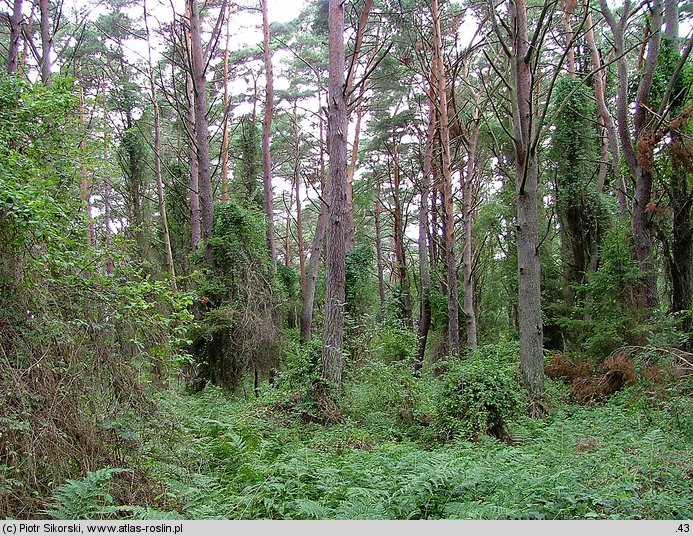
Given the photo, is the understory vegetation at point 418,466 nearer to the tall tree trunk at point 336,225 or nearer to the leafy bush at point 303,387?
the leafy bush at point 303,387

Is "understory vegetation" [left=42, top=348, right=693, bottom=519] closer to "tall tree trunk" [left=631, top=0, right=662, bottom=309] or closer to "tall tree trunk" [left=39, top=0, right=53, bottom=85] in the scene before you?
"tall tree trunk" [left=631, top=0, right=662, bottom=309]

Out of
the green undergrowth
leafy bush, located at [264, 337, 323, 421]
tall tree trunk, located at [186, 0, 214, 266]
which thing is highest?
tall tree trunk, located at [186, 0, 214, 266]

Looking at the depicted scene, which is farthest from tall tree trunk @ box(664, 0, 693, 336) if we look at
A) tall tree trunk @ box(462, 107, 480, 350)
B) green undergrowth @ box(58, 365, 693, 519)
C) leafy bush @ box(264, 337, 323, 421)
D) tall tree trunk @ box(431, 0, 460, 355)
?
leafy bush @ box(264, 337, 323, 421)

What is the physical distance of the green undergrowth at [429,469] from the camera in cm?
309

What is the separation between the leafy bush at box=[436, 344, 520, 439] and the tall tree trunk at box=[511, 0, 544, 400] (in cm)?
72

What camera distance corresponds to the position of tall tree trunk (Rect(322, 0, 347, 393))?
6.76 metres

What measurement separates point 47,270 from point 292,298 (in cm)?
1184

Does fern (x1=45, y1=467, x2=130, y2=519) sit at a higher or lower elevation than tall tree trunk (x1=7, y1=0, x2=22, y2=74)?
lower

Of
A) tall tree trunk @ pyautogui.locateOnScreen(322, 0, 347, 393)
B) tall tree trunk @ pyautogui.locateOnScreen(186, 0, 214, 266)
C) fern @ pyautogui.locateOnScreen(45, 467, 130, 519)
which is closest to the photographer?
fern @ pyautogui.locateOnScreen(45, 467, 130, 519)

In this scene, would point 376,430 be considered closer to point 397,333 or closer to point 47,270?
point 47,270

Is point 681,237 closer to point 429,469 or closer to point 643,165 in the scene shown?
point 643,165

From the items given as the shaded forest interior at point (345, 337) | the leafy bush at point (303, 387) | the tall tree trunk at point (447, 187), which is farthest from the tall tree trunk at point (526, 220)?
the tall tree trunk at point (447, 187)

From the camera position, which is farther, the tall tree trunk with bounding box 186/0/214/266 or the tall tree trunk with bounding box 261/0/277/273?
the tall tree trunk with bounding box 261/0/277/273

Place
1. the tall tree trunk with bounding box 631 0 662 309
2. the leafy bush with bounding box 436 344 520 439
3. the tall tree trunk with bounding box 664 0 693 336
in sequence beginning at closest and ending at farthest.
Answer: the leafy bush with bounding box 436 344 520 439 → the tall tree trunk with bounding box 664 0 693 336 → the tall tree trunk with bounding box 631 0 662 309
